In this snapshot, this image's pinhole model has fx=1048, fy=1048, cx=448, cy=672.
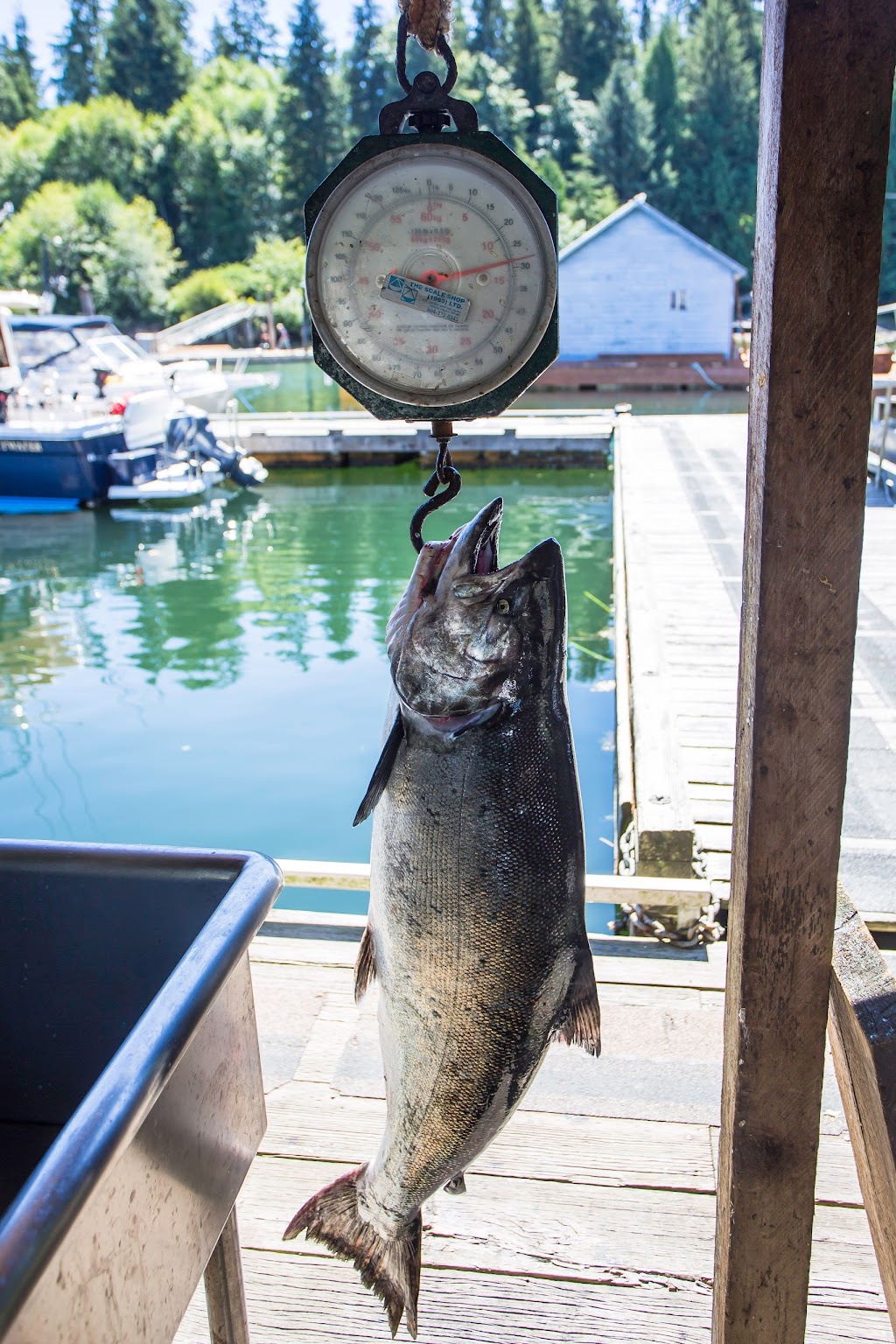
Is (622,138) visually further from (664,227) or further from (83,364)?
(83,364)

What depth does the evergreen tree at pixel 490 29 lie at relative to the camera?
7206 centimetres

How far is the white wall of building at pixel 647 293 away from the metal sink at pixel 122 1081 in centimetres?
3531

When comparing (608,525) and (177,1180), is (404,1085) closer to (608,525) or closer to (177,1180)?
(177,1180)

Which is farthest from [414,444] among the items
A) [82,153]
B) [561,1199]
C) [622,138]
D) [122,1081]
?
[82,153]

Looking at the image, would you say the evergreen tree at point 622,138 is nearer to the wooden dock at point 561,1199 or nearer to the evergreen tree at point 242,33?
the evergreen tree at point 242,33

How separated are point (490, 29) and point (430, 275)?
8393 cm

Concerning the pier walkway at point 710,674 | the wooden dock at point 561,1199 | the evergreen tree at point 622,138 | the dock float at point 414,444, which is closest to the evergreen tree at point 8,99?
the evergreen tree at point 622,138

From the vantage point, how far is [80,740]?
9398 millimetres

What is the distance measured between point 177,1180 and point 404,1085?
1.36 ft

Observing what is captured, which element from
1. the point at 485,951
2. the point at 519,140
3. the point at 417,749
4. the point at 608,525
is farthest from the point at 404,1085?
the point at 519,140

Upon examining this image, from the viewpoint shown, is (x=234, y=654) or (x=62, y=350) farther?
(x=62, y=350)

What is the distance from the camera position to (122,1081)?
106 centimetres

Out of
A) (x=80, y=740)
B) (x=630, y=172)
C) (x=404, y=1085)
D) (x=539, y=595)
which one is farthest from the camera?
(x=630, y=172)

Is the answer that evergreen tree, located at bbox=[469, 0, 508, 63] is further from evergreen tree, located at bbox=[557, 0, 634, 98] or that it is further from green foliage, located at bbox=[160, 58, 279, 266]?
green foliage, located at bbox=[160, 58, 279, 266]
